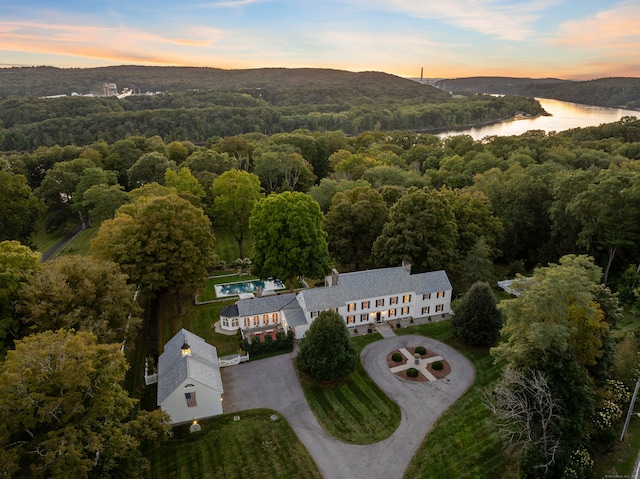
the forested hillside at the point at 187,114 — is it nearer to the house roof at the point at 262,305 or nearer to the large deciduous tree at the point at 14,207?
the large deciduous tree at the point at 14,207

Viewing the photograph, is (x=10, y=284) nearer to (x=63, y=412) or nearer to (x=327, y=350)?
(x=63, y=412)

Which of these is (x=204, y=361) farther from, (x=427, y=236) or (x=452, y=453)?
(x=427, y=236)

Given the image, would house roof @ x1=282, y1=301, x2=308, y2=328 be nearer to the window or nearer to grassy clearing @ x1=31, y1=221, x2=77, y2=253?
the window

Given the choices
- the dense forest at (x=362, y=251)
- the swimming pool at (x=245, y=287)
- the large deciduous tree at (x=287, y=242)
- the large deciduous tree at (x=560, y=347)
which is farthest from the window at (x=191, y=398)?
the large deciduous tree at (x=560, y=347)

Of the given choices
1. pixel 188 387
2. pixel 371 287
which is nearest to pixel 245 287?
pixel 371 287

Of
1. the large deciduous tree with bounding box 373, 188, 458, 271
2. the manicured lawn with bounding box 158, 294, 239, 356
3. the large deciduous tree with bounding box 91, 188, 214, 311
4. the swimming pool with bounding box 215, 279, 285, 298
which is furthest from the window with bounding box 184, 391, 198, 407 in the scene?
the large deciduous tree with bounding box 373, 188, 458, 271

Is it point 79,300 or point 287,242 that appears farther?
point 287,242
